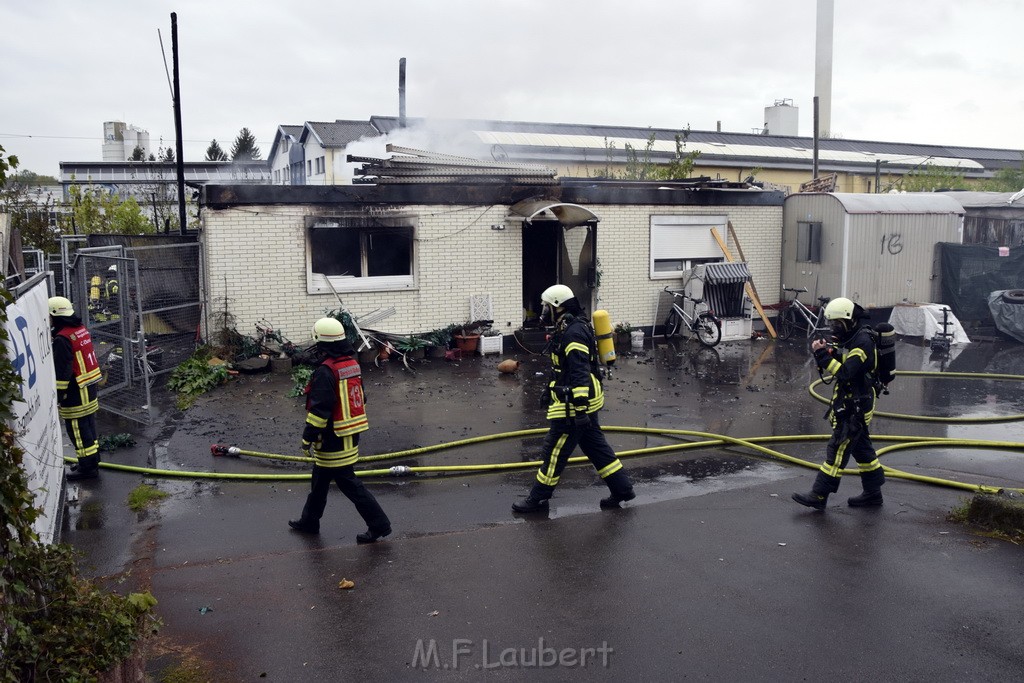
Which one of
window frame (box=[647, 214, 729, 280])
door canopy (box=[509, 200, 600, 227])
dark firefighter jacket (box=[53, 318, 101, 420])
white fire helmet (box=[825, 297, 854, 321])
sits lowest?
dark firefighter jacket (box=[53, 318, 101, 420])

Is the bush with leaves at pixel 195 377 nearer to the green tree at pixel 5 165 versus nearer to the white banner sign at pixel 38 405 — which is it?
the white banner sign at pixel 38 405

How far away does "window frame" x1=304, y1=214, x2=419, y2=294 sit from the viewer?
14.6m

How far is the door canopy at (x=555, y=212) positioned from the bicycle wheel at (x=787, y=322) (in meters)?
5.21

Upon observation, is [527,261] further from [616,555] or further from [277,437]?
[616,555]

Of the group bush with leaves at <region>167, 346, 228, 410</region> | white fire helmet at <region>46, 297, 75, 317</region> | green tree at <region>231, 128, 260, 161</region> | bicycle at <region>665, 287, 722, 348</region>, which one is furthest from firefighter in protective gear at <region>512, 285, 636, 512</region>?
green tree at <region>231, 128, 260, 161</region>

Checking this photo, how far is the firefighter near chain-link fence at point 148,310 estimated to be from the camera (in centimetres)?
1190

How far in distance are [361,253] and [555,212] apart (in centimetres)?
374

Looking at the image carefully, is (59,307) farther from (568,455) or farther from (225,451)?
(568,455)

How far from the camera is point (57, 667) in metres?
3.50

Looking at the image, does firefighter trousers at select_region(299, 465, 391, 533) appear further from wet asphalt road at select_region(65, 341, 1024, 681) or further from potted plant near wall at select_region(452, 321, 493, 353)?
potted plant near wall at select_region(452, 321, 493, 353)

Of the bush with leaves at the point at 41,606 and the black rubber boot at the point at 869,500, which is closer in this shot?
the bush with leaves at the point at 41,606

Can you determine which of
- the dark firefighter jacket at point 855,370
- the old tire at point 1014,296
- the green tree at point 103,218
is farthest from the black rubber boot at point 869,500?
the green tree at point 103,218

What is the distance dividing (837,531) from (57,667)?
5.53 metres

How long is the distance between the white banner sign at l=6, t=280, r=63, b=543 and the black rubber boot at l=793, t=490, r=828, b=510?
5723 millimetres
